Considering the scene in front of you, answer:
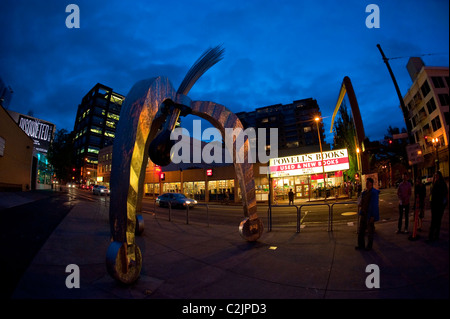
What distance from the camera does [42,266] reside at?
10.6ft

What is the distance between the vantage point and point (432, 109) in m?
1.44

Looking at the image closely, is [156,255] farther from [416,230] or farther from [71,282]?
[416,230]

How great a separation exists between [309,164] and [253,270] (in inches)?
937

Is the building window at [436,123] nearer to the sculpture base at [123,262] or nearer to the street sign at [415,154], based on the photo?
the street sign at [415,154]

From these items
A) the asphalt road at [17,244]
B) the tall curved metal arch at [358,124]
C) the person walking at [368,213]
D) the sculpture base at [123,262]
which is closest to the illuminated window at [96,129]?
the asphalt road at [17,244]

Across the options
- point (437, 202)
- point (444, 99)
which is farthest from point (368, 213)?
point (444, 99)

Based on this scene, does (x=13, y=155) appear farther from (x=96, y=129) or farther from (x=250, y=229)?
(x=96, y=129)

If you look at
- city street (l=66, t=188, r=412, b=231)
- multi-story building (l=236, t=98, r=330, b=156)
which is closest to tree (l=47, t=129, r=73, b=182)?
city street (l=66, t=188, r=412, b=231)

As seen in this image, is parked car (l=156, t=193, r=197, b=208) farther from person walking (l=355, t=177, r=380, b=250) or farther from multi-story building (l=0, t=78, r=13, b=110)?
multi-story building (l=0, t=78, r=13, b=110)

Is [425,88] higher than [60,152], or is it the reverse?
[60,152]

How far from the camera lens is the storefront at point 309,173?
24.0 m

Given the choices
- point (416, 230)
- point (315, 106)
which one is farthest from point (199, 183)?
point (315, 106)

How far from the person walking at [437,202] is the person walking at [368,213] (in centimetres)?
353

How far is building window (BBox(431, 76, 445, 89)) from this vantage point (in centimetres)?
124
